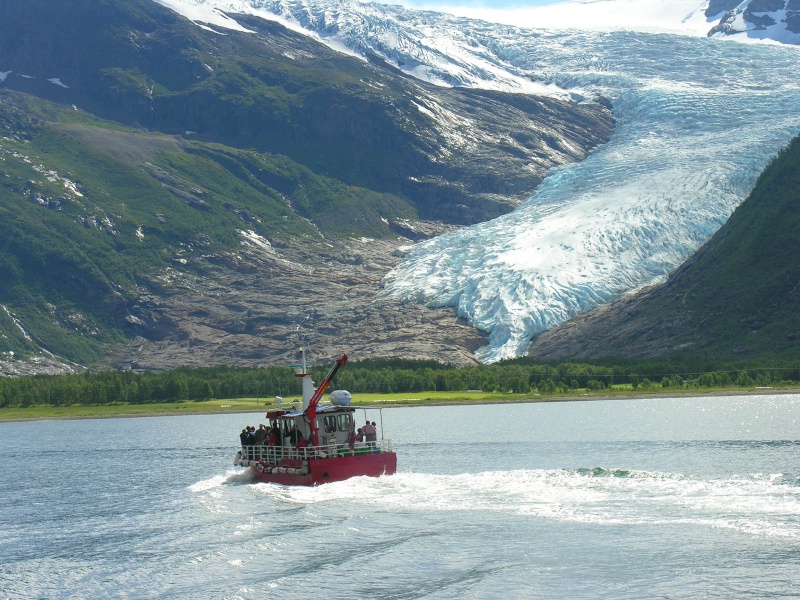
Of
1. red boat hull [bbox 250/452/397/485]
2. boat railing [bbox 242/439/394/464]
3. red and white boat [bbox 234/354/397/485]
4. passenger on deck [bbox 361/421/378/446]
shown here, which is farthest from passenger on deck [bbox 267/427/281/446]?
passenger on deck [bbox 361/421/378/446]

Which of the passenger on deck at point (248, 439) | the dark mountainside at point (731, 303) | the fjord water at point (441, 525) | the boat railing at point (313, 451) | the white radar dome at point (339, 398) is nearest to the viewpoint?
the fjord water at point (441, 525)

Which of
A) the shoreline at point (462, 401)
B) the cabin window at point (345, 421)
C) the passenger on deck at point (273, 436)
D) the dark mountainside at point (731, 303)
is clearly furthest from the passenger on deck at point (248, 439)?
the dark mountainside at point (731, 303)

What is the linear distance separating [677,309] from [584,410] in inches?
2566

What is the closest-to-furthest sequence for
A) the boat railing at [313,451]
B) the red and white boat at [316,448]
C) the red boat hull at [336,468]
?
the red boat hull at [336,468]
the red and white boat at [316,448]
the boat railing at [313,451]

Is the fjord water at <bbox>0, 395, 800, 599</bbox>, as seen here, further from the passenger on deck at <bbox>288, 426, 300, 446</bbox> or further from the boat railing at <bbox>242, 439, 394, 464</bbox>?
Answer: the passenger on deck at <bbox>288, 426, 300, 446</bbox>

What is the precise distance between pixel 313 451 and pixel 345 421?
9.12ft

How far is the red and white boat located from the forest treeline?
8279cm

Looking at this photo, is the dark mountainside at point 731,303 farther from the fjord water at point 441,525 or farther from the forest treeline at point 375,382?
the fjord water at point 441,525

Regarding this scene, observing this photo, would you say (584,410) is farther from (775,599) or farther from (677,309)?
(775,599)

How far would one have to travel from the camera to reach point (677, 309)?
190m

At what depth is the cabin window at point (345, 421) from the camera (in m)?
71.2

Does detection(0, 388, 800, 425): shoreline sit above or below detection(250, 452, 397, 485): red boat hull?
above

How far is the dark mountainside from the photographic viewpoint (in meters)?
174

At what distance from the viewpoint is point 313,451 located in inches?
2751
